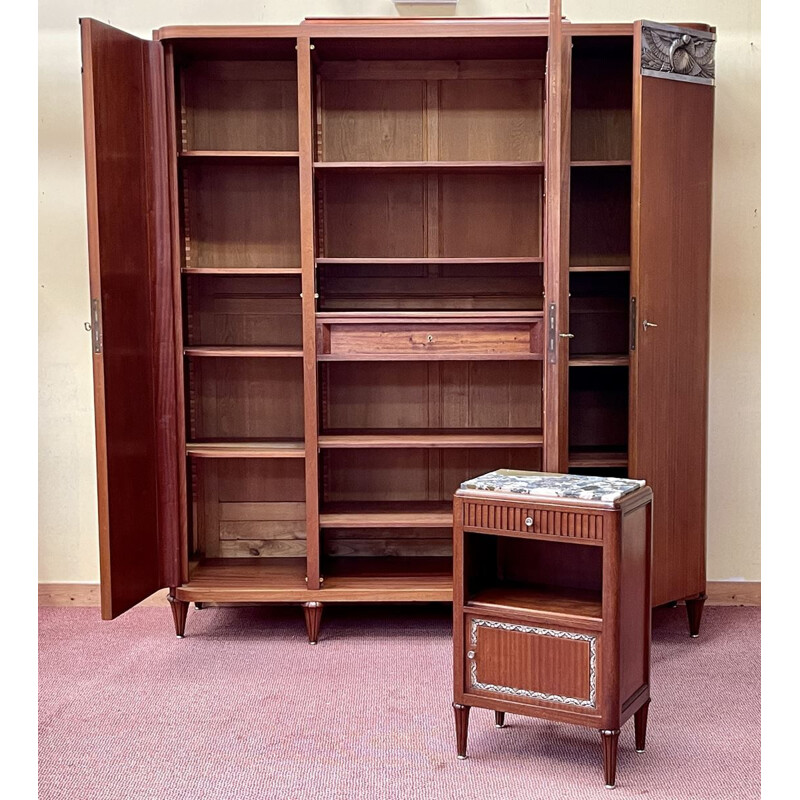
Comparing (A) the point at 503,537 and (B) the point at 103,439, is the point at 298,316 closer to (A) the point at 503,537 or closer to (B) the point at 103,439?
(B) the point at 103,439

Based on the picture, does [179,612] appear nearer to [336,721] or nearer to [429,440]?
[336,721]

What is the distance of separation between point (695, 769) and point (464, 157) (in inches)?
98.1

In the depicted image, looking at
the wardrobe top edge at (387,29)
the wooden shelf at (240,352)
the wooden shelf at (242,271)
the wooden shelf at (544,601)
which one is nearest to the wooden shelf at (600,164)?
the wardrobe top edge at (387,29)

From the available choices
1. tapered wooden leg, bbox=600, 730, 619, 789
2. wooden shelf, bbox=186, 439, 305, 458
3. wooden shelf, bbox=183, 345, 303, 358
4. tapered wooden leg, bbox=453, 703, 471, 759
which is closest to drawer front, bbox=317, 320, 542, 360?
wooden shelf, bbox=183, 345, 303, 358

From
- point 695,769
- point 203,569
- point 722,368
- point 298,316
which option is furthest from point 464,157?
point 695,769

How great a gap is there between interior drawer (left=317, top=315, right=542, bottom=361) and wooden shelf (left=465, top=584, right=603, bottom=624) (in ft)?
3.61

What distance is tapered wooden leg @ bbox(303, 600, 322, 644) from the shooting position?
144 inches

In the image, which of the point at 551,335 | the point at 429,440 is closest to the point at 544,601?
the point at 551,335

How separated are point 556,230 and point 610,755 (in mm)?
1459

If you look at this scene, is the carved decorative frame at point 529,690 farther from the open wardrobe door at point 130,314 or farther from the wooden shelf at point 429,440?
the open wardrobe door at point 130,314

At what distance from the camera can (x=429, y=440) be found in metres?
3.71

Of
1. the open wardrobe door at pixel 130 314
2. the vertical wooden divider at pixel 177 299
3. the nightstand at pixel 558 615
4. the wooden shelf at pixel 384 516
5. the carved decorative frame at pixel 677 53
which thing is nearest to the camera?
the nightstand at pixel 558 615

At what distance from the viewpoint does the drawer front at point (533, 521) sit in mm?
2498

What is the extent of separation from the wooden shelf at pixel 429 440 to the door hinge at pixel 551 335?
17.6 inches
